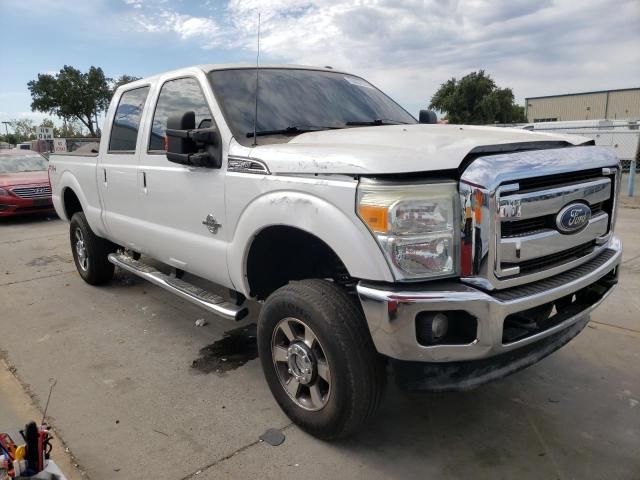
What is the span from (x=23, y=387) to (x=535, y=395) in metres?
3.42

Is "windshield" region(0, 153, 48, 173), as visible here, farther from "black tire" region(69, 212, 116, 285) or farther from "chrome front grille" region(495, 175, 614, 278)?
"chrome front grille" region(495, 175, 614, 278)

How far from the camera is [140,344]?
4203mm

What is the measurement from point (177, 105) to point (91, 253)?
251 centimetres

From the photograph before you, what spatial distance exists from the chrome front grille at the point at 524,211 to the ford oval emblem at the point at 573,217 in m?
0.02

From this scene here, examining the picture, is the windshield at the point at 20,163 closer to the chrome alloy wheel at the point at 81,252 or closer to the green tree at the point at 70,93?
the chrome alloy wheel at the point at 81,252

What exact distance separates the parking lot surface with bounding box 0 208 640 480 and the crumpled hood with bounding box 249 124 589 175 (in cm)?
151

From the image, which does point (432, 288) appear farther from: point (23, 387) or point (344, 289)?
point (23, 387)

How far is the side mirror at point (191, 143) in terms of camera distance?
3111mm

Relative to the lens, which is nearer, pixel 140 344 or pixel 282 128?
pixel 282 128

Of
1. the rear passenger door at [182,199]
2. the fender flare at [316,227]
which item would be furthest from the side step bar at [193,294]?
the fender flare at [316,227]

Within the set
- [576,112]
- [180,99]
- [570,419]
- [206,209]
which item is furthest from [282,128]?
[576,112]

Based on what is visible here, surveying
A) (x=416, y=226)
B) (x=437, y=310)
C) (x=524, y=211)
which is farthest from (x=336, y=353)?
(x=524, y=211)

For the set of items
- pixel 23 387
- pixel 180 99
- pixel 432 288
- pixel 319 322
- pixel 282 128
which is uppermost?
pixel 180 99

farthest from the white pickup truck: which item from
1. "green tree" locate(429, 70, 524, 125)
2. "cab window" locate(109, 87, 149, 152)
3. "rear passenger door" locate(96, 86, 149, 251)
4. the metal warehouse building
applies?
the metal warehouse building
